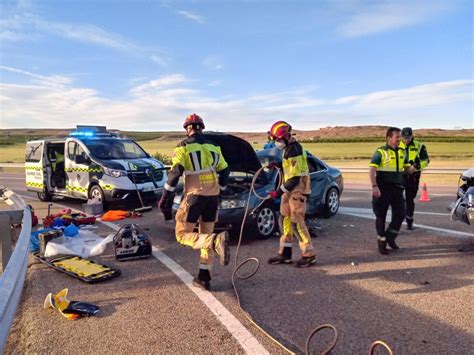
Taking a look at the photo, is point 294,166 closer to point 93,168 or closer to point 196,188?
point 196,188

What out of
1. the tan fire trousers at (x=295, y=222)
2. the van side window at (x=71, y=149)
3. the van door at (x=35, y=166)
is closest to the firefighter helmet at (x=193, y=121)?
the tan fire trousers at (x=295, y=222)

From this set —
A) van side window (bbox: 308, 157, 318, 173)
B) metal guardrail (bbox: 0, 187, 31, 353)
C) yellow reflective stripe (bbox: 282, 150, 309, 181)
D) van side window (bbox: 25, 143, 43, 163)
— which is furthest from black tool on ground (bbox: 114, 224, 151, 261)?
van side window (bbox: 25, 143, 43, 163)

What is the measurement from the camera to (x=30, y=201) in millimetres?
13625

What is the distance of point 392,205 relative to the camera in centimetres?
653

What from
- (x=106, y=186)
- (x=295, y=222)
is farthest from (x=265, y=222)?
(x=106, y=186)

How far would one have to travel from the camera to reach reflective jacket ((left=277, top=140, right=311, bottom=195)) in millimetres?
5676

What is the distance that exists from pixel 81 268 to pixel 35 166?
8.75 m

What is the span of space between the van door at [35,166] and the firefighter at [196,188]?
912 centimetres

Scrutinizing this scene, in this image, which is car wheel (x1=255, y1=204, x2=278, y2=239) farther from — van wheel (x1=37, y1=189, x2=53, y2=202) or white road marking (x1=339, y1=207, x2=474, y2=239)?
van wheel (x1=37, y1=189, x2=53, y2=202)

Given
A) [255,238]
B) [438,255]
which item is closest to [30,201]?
[255,238]

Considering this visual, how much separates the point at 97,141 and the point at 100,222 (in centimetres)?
352

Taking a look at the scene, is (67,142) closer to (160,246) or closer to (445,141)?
(160,246)

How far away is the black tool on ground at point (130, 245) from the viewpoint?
6.23 m

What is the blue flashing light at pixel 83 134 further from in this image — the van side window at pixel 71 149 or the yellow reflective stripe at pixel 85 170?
the yellow reflective stripe at pixel 85 170
